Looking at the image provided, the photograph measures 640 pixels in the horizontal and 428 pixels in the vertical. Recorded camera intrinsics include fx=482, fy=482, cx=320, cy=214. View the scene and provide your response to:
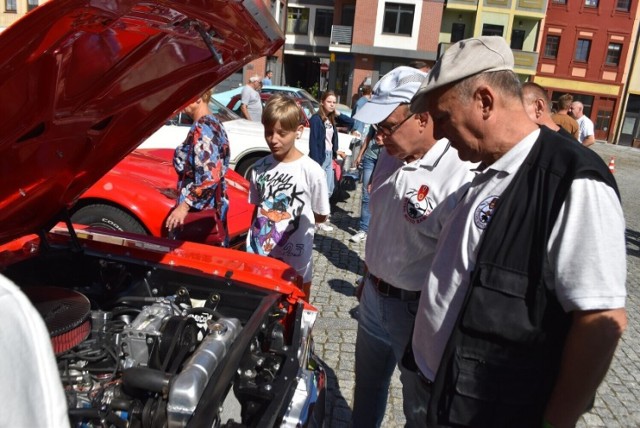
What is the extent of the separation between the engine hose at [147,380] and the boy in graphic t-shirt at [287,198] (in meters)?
1.60

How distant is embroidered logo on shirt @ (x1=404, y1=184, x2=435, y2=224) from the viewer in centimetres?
202

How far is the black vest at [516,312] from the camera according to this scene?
1.28m

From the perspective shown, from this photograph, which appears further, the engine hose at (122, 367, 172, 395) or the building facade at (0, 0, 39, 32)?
the engine hose at (122, 367, 172, 395)

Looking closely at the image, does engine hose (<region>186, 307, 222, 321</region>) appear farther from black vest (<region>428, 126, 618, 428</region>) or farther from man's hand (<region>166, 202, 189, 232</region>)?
man's hand (<region>166, 202, 189, 232</region>)

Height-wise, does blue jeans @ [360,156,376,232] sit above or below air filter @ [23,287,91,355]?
below

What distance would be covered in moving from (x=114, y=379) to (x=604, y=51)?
35.6 m

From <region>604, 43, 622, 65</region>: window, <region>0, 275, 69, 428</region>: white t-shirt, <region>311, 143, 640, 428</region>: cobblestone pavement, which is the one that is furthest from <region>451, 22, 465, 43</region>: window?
<region>0, 275, 69, 428</region>: white t-shirt

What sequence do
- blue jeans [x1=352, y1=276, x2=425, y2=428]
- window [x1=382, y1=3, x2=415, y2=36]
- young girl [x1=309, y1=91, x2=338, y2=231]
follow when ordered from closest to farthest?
1. blue jeans [x1=352, y1=276, x2=425, y2=428]
2. young girl [x1=309, y1=91, x2=338, y2=231]
3. window [x1=382, y1=3, x2=415, y2=36]

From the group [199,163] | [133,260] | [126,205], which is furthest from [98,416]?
[126,205]

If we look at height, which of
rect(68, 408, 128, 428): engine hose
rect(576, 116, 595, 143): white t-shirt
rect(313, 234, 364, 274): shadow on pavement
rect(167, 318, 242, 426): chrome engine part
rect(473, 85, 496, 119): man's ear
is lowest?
rect(313, 234, 364, 274): shadow on pavement

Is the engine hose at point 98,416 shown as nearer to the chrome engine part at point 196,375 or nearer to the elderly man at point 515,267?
the chrome engine part at point 196,375

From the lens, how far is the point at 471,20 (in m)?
30.7

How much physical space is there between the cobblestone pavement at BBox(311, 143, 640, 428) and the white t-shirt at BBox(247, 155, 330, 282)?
2.77 feet

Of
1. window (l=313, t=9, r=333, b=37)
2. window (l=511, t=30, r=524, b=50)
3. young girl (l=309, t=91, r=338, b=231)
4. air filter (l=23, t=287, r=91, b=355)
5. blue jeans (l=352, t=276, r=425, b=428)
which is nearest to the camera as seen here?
air filter (l=23, t=287, r=91, b=355)
